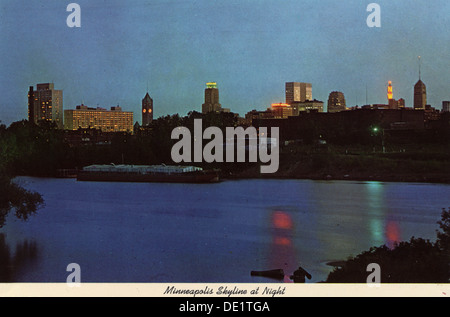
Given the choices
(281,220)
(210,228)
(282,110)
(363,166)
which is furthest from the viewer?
(282,110)

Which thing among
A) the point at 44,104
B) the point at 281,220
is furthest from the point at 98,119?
the point at 281,220

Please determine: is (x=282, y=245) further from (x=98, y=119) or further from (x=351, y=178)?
(x=98, y=119)

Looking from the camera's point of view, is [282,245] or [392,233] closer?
[282,245]

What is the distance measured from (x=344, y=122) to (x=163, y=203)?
18.7m

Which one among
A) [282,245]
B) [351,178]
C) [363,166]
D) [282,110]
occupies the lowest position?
[282,245]

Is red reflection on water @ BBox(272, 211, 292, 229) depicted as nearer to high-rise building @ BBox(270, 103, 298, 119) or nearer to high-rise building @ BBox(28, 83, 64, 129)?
high-rise building @ BBox(28, 83, 64, 129)

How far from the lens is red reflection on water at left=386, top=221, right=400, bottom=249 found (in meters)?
9.36

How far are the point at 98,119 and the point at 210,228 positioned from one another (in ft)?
→ 69.8

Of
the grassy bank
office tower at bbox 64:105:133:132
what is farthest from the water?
office tower at bbox 64:105:133:132

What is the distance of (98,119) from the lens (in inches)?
1220

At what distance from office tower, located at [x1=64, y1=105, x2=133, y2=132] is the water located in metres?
9.81

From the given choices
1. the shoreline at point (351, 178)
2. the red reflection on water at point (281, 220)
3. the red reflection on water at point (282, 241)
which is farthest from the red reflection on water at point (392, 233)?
the shoreline at point (351, 178)
